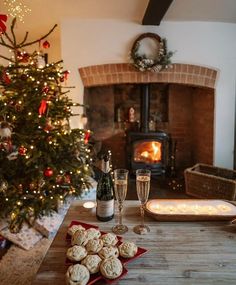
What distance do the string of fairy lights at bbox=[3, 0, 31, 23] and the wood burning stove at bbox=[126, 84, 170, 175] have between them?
1.65m

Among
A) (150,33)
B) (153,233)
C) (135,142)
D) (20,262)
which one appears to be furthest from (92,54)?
(153,233)

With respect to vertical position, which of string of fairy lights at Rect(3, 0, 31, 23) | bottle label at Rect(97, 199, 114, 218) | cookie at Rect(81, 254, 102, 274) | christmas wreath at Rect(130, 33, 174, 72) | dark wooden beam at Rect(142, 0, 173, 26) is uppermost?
string of fairy lights at Rect(3, 0, 31, 23)

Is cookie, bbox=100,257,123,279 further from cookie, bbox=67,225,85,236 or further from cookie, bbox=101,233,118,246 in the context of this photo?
cookie, bbox=67,225,85,236

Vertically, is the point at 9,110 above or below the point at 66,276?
above

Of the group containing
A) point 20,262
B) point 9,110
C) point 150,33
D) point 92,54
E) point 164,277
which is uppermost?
point 150,33

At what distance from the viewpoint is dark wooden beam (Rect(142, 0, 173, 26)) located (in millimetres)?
2479

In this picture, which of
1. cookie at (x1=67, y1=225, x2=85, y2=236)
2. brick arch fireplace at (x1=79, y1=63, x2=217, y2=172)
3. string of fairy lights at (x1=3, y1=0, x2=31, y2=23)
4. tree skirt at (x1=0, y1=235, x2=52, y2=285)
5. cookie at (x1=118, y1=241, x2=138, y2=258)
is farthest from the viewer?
brick arch fireplace at (x1=79, y1=63, x2=217, y2=172)

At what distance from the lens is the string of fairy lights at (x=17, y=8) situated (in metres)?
2.74

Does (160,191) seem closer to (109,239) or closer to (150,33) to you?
(150,33)

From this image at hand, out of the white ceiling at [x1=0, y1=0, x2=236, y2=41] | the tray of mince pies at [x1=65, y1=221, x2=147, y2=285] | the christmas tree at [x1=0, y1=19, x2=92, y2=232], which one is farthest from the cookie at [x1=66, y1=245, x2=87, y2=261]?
the white ceiling at [x1=0, y1=0, x2=236, y2=41]

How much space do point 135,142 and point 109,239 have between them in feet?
8.98

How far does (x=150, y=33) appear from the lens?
315cm

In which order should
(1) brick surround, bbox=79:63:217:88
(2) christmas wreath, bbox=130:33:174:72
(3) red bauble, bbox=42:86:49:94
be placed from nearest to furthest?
(3) red bauble, bbox=42:86:49:94 < (2) christmas wreath, bbox=130:33:174:72 < (1) brick surround, bbox=79:63:217:88

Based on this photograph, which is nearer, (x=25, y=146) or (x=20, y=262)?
(x=20, y=262)
